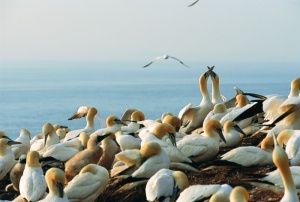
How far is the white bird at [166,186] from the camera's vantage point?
10.2m

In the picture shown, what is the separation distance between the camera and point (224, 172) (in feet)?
38.8

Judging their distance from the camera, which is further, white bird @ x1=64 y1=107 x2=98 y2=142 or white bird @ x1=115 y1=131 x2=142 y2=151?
white bird @ x1=64 y1=107 x2=98 y2=142

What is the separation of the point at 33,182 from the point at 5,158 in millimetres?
2495

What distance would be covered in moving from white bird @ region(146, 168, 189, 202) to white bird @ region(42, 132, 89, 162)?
3.55 meters

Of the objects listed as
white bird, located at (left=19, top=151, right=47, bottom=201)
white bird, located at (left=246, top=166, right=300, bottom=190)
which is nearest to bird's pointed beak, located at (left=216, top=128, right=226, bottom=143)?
white bird, located at (left=19, top=151, right=47, bottom=201)

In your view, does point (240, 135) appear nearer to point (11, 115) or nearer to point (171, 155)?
point (171, 155)

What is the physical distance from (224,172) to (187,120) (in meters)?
4.37

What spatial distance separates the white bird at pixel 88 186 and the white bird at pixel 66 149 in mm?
2337

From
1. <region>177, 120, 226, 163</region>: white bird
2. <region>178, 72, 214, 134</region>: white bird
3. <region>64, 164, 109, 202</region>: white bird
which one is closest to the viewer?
<region>64, 164, 109, 202</region>: white bird

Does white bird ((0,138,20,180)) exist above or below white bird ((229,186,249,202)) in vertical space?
below

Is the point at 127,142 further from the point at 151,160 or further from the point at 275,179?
the point at 275,179

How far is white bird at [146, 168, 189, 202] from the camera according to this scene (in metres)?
10.2

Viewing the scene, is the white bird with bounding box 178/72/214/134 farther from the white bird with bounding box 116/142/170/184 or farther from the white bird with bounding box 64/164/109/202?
the white bird with bounding box 64/164/109/202

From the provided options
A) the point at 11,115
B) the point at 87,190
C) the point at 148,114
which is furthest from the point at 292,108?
the point at 11,115
